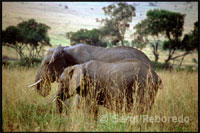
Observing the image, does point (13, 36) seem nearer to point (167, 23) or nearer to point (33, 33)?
point (33, 33)

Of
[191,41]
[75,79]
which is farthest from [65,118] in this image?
[191,41]

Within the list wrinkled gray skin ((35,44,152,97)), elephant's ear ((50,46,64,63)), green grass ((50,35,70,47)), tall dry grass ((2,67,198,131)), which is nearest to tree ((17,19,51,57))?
green grass ((50,35,70,47))

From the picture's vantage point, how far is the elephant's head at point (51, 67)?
6582 millimetres

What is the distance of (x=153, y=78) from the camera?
207 inches

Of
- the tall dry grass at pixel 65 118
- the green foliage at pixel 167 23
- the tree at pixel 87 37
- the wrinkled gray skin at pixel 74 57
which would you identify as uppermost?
the green foliage at pixel 167 23

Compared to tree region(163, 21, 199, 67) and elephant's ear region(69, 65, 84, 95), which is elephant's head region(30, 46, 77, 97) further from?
tree region(163, 21, 199, 67)

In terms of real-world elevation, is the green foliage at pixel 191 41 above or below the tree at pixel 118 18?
below

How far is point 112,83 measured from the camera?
537 centimetres

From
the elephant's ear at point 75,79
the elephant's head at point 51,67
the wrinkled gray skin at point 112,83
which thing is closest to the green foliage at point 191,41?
the elephant's head at point 51,67

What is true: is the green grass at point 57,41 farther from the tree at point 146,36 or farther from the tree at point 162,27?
the tree at point 162,27

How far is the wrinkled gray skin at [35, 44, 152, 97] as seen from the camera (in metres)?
6.22

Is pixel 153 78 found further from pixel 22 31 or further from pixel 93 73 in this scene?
pixel 22 31

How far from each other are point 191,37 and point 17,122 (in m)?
18.5

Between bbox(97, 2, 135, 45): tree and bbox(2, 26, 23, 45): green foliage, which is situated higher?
bbox(97, 2, 135, 45): tree
